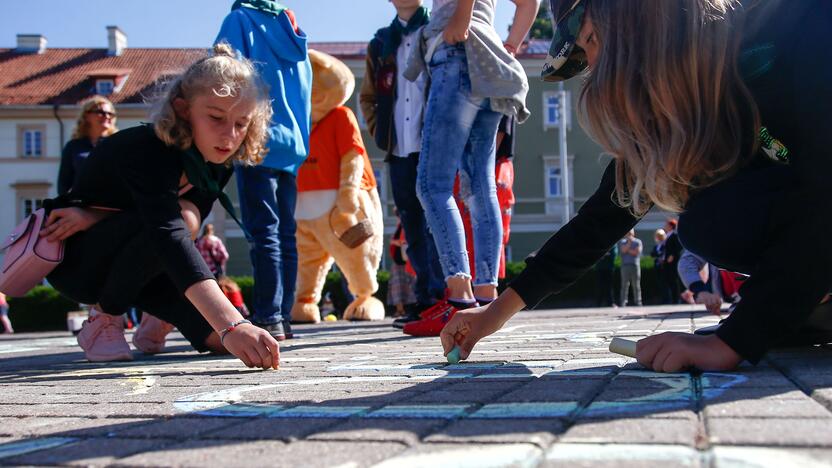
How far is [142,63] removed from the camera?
3772cm

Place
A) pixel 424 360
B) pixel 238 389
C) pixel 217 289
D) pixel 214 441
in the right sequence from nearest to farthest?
1. pixel 214 441
2. pixel 238 389
3. pixel 217 289
4. pixel 424 360

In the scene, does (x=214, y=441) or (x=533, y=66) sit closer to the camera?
(x=214, y=441)

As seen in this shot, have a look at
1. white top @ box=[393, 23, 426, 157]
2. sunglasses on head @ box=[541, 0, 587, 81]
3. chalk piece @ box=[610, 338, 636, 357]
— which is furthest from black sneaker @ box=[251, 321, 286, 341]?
sunglasses on head @ box=[541, 0, 587, 81]

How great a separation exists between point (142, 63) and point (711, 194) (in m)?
38.6

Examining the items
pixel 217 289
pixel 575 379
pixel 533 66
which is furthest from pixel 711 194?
pixel 533 66

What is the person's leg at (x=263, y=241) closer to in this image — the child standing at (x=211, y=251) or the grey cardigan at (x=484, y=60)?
the grey cardigan at (x=484, y=60)

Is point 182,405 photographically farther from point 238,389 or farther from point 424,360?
point 424,360

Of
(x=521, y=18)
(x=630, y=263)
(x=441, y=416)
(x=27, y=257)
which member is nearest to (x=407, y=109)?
(x=521, y=18)

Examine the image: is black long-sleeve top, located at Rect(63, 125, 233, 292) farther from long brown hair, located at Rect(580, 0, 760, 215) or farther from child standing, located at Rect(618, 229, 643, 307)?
child standing, located at Rect(618, 229, 643, 307)

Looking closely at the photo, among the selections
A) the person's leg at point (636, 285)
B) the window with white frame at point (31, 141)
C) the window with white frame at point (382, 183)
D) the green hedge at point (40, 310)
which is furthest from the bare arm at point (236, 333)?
the window with white frame at point (31, 141)

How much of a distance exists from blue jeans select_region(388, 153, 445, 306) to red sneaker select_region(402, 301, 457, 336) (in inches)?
33.2

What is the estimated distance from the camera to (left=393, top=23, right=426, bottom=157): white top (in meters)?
5.01

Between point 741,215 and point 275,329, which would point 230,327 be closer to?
point 741,215

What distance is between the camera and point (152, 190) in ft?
10.1
